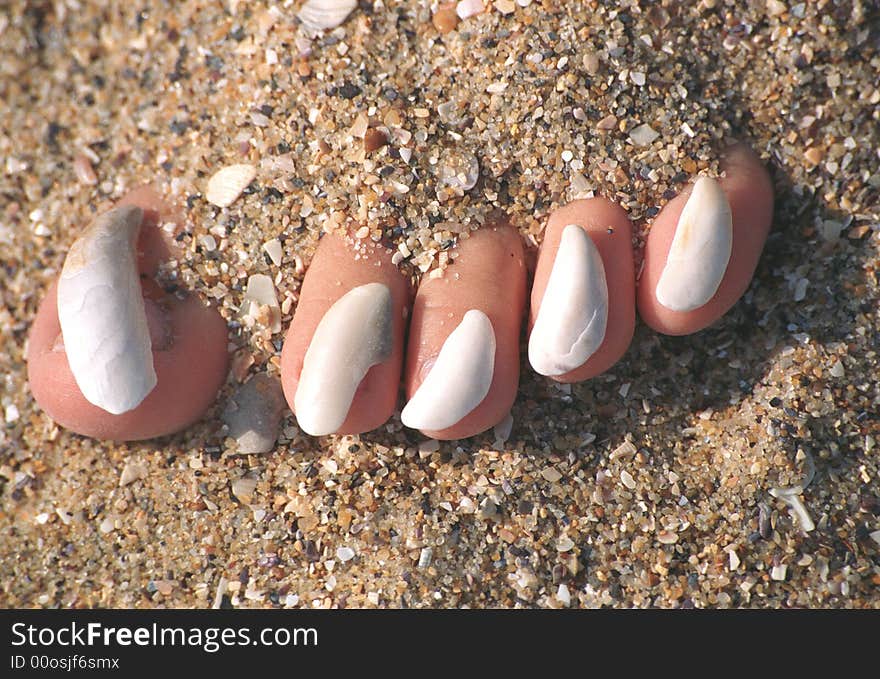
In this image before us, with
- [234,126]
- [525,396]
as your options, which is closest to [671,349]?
[525,396]

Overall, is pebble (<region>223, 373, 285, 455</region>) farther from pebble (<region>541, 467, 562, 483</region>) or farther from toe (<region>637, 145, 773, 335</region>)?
toe (<region>637, 145, 773, 335</region>)

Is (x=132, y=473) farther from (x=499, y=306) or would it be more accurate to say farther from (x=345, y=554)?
(x=499, y=306)

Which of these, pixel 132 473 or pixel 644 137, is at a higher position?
pixel 644 137

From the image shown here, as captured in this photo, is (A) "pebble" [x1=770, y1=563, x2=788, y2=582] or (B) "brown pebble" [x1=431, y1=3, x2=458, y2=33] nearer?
(A) "pebble" [x1=770, y1=563, x2=788, y2=582]

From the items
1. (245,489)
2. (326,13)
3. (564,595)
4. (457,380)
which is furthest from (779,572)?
(326,13)

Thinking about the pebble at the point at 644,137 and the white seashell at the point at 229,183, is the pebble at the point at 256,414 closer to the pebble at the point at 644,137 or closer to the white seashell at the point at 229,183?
the white seashell at the point at 229,183

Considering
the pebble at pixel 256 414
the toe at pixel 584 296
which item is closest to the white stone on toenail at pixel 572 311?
the toe at pixel 584 296

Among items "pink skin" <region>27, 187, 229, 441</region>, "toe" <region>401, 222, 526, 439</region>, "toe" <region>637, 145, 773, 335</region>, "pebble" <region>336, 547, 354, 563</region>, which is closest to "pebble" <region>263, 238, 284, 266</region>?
"pink skin" <region>27, 187, 229, 441</region>
